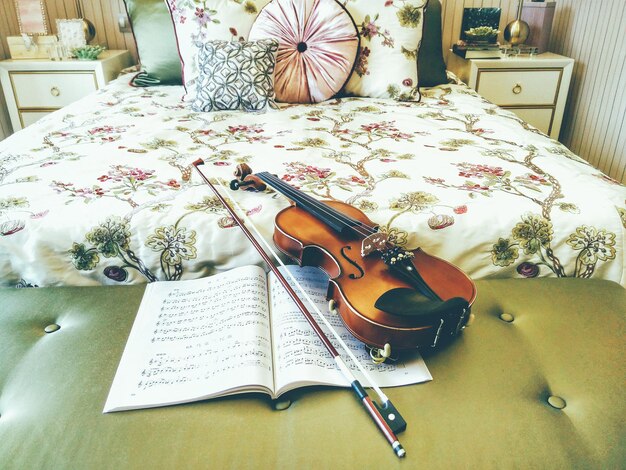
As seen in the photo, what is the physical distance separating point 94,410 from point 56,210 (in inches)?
19.4

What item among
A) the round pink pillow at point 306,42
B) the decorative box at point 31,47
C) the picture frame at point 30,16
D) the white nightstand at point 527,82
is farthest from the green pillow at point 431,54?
the picture frame at point 30,16

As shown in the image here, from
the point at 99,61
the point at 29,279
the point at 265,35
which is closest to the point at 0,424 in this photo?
the point at 29,279

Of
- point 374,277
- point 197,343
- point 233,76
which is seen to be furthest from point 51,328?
point 233,76

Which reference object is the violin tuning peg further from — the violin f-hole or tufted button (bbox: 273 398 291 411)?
tufted button (bbox: 273 398 291 411)

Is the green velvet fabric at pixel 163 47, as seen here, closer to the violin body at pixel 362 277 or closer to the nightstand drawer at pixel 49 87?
the nightstand drawer at pixel 49 87

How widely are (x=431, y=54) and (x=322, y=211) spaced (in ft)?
4.71

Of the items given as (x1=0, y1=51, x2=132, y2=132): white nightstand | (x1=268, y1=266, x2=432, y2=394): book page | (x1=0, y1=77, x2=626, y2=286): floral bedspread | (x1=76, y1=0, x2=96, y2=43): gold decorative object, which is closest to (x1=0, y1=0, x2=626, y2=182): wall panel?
(x1=76, y1=0, x2=96, y2=43): gold decorative object

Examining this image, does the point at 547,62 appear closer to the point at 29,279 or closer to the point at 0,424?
the point at 29,279

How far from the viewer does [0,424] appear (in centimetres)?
59

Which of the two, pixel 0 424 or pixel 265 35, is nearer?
Answer: pixel 0 424

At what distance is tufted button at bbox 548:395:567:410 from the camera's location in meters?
0.62

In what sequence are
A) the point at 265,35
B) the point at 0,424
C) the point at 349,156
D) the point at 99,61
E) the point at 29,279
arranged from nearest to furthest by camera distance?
1. the point at 0,424
2. the point at 29,279
3. the point at 349,156
4. the point at 265,35
5. the point at 99,61

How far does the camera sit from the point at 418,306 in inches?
26.1

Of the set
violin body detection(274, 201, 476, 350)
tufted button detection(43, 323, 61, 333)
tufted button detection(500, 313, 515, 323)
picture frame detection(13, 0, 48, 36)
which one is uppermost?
picture frame detection(13, 0, 48, 36)
